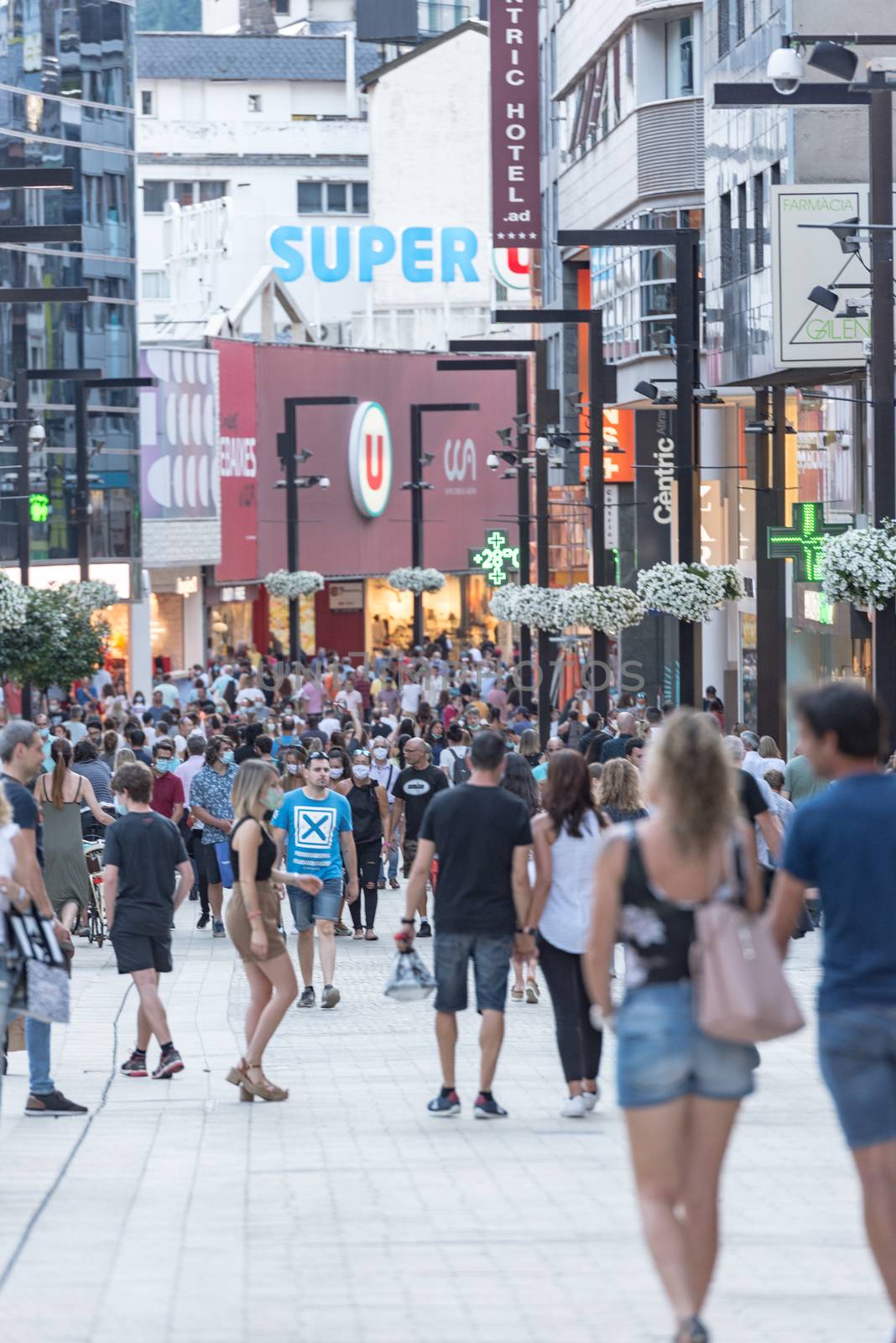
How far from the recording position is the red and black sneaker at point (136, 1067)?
12.0 m

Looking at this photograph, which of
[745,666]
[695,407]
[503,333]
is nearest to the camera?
[695,407]

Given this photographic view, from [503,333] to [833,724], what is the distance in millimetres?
72027

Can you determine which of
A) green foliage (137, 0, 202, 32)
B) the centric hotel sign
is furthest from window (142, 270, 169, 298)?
green foliage (137, 0, 202, 32)

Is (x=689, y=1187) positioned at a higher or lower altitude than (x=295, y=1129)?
higher

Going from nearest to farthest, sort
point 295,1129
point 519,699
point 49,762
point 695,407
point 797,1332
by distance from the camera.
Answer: point 797,1332
point 295,1129
point 49,762
point 695,407
point 519,699

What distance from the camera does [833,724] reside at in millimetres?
5715

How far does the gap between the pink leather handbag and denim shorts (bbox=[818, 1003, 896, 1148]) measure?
202 mm

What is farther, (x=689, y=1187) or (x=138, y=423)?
(x=138, y=423)

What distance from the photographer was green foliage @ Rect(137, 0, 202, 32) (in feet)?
372

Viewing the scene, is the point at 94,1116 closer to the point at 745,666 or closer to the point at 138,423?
the point at 745,666

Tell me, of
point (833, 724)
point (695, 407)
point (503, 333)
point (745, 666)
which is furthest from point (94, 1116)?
point (503, 333)

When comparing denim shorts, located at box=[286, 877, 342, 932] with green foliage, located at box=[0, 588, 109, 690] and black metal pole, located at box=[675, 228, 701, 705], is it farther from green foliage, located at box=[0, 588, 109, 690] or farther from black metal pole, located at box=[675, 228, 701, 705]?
green foliage, located at box=[0, 588, 109, 690]

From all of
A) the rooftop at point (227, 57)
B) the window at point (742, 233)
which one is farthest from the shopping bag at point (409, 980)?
the rooftop at point (227, 57)

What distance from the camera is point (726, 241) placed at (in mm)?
33750
